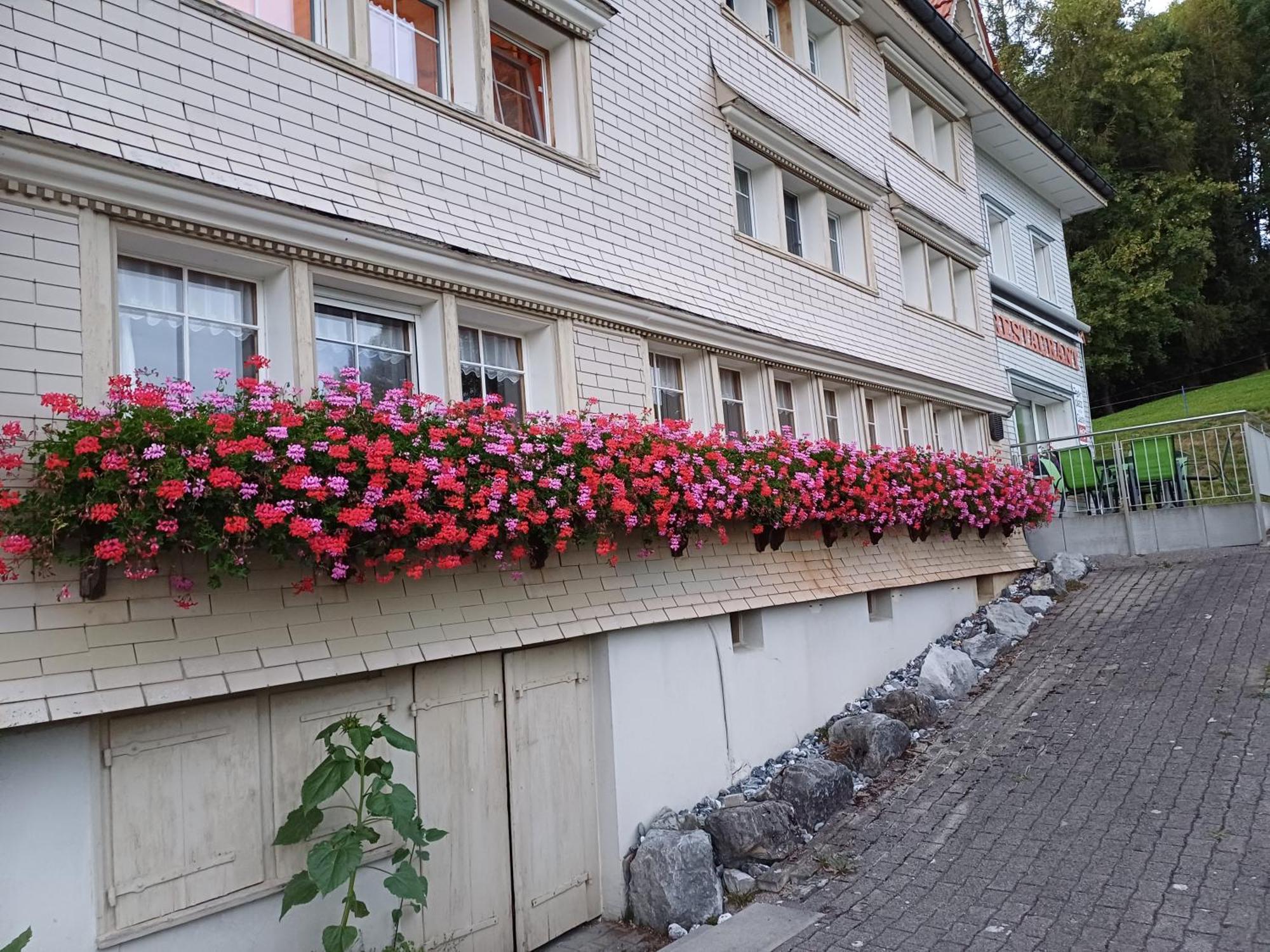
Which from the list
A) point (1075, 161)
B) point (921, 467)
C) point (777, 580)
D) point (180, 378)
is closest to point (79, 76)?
point (180, 378)

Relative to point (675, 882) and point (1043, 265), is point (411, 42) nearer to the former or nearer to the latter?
point (675, 882)

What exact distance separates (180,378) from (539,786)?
343 centimetres

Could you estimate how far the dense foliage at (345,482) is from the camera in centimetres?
385

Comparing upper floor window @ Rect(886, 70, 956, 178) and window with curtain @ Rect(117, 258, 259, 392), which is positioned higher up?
upper floor window @ Rect(886, 70, 956, 178)

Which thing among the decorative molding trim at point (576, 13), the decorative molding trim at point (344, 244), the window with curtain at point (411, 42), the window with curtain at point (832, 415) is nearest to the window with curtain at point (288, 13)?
the window with curtain at point (411, 42)

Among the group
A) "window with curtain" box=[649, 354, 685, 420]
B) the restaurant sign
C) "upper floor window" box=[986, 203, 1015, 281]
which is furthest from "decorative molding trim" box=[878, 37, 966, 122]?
"window with curtain" box=[649, 354, 685, 420]

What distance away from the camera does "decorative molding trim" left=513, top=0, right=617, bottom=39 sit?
24.2ft

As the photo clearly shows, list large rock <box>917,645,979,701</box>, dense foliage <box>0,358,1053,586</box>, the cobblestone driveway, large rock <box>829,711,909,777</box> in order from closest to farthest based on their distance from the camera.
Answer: dense foliage <box>0,358,1053,586</box>
the cobblestone driveway
large rock <box>829,711,909,777</box>
large rock <box>917,645,979,701</box>

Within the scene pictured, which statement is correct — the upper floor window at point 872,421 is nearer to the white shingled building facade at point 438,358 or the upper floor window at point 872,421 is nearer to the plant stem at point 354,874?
the white shingled building facade at point 438,358

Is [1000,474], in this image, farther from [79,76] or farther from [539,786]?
[79,76]

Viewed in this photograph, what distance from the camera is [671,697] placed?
7250 millimetres

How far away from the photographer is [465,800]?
5.77 m

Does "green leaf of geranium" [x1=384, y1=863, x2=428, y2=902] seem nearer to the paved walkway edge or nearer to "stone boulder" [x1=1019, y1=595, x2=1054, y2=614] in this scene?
the paved walkway edge

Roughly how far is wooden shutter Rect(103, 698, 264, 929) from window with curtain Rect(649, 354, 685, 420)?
181 inches
